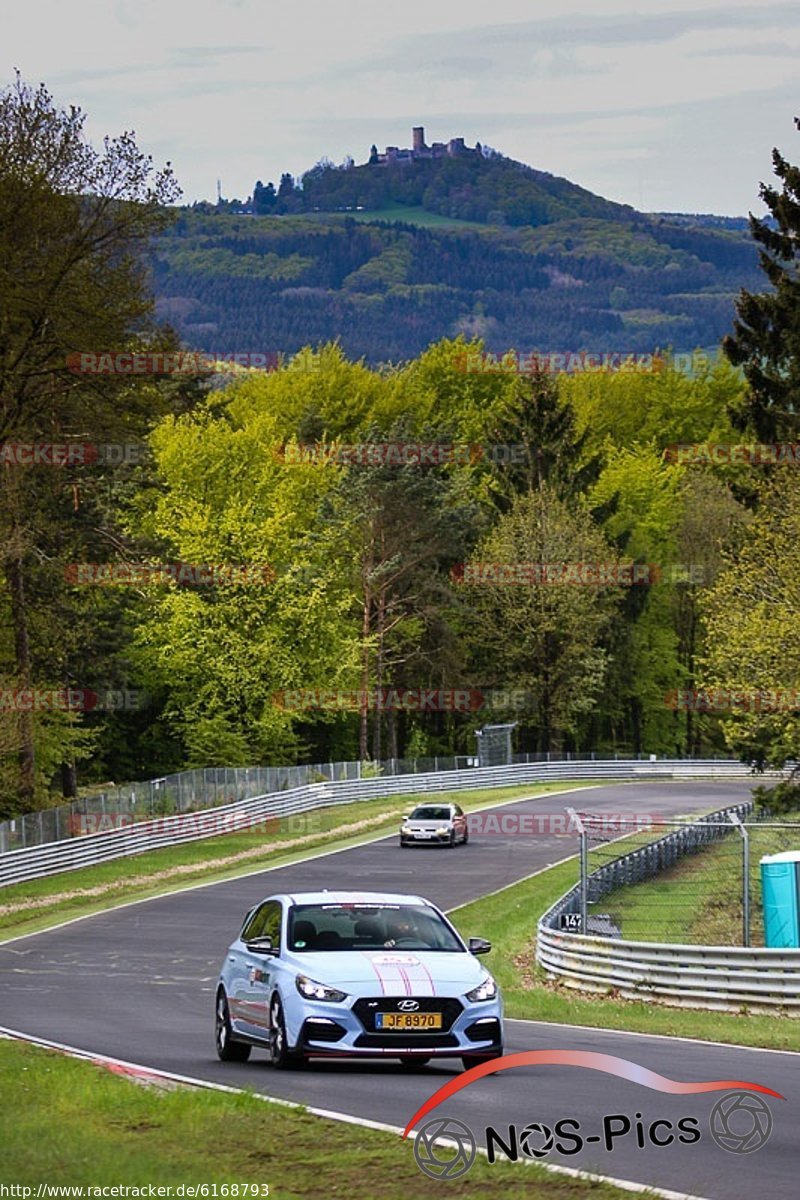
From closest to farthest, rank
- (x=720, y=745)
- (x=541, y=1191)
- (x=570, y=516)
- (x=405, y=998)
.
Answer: (x=541, y=1191) → (x=405, y=998) → (x=570, y=516) → (x=720, y=745)

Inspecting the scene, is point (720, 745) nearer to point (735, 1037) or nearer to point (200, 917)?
point (200, 917)

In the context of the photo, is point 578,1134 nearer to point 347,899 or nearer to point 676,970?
point 347,899

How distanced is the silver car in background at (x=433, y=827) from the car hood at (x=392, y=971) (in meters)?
41.7

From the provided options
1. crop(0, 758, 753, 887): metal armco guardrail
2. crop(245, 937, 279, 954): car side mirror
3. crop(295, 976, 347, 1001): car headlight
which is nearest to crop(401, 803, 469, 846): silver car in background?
crop(0, 758, 753, 887): metal armco guardrail

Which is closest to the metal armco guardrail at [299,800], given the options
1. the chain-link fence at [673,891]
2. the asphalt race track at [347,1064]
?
the asphalt race track at [347,1064]

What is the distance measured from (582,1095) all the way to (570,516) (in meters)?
83.8

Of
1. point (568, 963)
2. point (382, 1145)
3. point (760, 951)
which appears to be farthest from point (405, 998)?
point (568, 963)

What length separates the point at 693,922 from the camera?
108 ft

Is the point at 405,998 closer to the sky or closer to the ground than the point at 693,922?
closer to the sky

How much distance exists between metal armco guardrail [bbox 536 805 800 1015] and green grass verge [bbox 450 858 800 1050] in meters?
0.22

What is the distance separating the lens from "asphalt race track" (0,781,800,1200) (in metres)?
11.0

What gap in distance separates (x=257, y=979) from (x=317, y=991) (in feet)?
3.69

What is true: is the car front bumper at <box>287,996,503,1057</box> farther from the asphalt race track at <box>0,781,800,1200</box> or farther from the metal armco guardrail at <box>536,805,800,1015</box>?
the metal armco guardrail at <box>536,805,800,1015</box>

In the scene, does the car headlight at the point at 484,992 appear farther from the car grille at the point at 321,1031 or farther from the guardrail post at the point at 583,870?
the guardrail post at the point at 583,870
